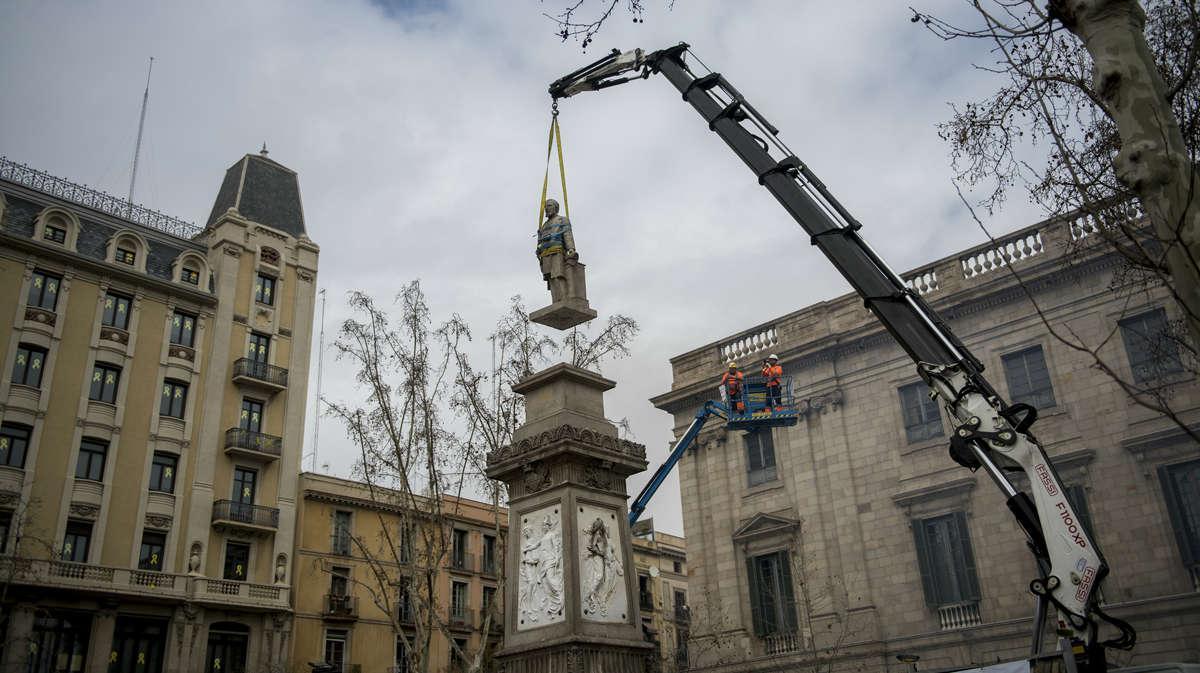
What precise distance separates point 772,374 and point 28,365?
83.7 ft

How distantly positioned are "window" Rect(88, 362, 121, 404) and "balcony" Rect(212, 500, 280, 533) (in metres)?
5.49

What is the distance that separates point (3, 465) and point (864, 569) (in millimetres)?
27516

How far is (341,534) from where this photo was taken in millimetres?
40656

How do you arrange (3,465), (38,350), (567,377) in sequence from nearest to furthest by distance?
1. (567,377)
2. (3,465)
3. (38,350)

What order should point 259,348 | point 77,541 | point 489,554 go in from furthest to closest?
point 489,554 < point 259,348 < point 77,541

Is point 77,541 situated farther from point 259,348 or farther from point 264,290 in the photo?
point 264,290

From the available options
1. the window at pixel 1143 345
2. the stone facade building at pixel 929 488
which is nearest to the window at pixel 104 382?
the stone facade building at pixel 929 488

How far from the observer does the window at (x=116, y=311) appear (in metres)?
34.8

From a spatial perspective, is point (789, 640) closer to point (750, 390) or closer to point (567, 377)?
point (750, 390)

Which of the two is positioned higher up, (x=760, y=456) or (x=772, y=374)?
(x=772, y=374)

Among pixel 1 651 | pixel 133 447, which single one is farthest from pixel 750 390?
pixel 1 651

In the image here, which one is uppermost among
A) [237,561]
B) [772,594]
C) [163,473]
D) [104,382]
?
[104,382]

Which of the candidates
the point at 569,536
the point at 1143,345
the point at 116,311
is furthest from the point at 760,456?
the point at 116,311

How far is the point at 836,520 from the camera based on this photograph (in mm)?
27453
